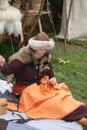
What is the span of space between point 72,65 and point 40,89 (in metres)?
2.43

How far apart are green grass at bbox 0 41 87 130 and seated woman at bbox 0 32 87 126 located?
36.2 inches

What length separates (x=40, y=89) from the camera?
4555 millimetres

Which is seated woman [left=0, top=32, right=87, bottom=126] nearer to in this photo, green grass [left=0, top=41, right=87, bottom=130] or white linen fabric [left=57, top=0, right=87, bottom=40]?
green grass [left=0, top=41, right=87, bottom=130]

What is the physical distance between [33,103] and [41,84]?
0.91 feet

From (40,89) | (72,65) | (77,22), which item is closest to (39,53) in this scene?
(40,89)

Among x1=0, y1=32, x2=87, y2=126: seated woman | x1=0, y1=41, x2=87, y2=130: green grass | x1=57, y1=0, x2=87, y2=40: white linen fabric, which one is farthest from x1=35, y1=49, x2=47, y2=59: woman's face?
x1=57, y1=0, x2=87, y2=40: white linen fabric

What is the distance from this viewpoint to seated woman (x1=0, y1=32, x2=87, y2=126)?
438 centimetres

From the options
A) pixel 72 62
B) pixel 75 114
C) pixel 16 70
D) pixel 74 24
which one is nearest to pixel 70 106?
pixel 75 114

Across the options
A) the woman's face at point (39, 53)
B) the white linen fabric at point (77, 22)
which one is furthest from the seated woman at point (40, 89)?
the white linen fabric at point (77, 22)

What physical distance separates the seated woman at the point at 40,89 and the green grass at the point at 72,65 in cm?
92

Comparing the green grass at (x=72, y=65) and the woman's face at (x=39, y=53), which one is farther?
the green grass at (x=72, y=65)

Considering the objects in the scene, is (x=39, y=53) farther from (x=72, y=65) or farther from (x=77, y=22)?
(x=77, y=22)

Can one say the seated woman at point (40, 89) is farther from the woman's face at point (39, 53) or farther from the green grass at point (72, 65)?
the green grass at point (72, 65)

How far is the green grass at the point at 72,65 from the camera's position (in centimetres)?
588
